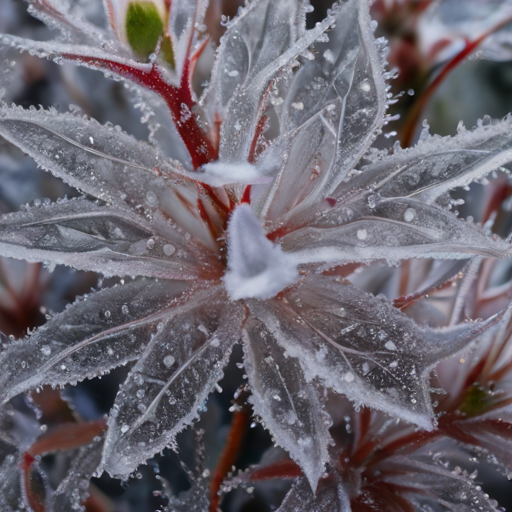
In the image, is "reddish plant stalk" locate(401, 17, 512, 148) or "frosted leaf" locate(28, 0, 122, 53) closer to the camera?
"frosted leaf" locate(28, 0, 122, 53)

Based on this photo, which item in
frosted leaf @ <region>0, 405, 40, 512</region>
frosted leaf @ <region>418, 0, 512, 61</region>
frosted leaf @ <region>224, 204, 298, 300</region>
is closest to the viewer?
frosted leaf @ <region>224, 204, 298, 300</region>

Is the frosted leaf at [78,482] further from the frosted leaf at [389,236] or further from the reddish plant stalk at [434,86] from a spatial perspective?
the reddish plant stalk at [434,86]

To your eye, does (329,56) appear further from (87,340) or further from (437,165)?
(87,340)

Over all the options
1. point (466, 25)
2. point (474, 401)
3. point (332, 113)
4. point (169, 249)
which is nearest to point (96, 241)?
→ point (169, 249)

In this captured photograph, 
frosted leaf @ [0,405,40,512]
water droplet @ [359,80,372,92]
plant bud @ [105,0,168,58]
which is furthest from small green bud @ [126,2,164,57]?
frosted leaf @ [0,405,40,512]

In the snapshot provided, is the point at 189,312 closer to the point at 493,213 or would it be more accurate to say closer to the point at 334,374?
the point at 334,374

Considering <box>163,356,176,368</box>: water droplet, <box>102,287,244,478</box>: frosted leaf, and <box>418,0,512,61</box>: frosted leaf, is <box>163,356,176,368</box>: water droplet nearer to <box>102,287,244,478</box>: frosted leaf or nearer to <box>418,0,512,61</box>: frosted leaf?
<box>102,287,244,478</box>: frosted leaf

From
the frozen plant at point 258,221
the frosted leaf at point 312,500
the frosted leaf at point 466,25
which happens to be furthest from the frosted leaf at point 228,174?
the frosted leaf at point 466,25

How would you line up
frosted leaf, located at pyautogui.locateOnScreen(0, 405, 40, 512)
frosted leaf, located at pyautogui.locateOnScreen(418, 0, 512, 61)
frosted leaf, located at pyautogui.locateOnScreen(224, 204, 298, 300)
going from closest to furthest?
frosted leaf, located at pyautogui.locateOnScreen(224, 204, 298, 300) → frosted leaf, located at pyautogui.locateOnScreen(0, 405, 40, 512) → frosted leaf, located at pyautogui.locateOnScreen(418, 0, 512, 61)

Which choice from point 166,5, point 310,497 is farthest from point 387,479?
point 166,5
